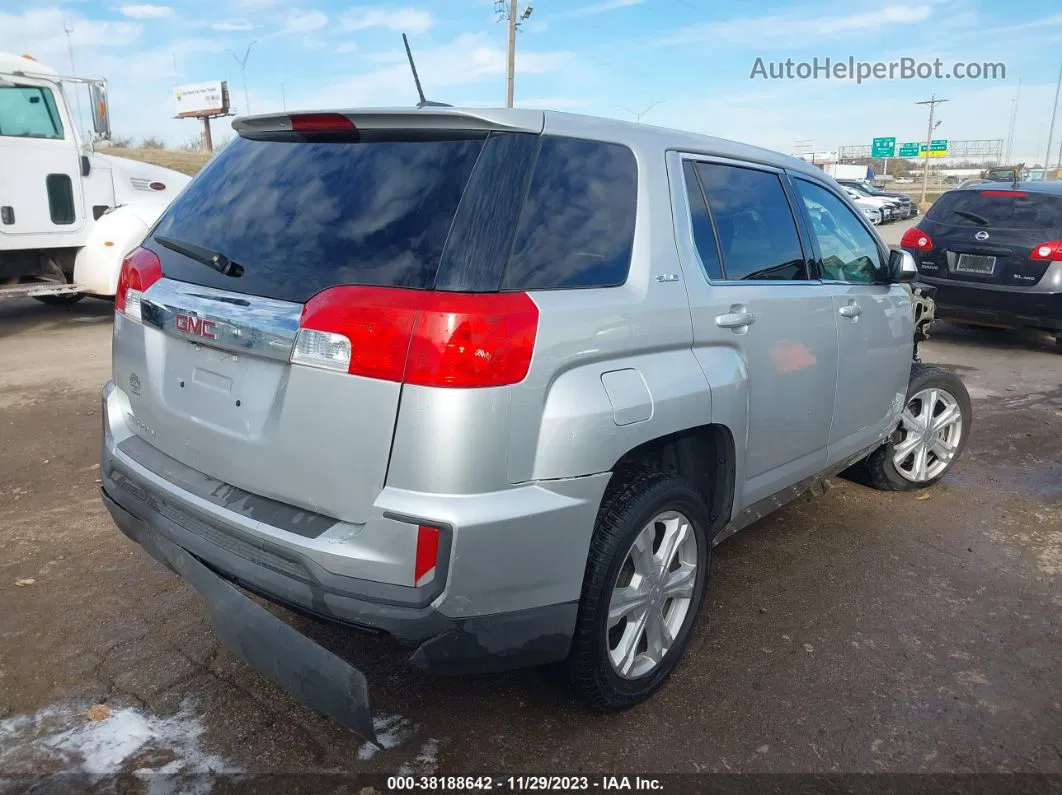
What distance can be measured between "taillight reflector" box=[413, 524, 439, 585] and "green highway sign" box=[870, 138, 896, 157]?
84740 mm

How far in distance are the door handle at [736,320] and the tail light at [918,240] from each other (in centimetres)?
690

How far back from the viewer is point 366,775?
96.3 inches

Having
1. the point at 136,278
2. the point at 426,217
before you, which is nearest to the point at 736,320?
the point at 426,217

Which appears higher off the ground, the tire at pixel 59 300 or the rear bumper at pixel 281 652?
the rear bumper at pixel 281 652

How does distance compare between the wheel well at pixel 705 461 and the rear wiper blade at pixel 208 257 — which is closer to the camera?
the rear wiper blade at pixel 208 257

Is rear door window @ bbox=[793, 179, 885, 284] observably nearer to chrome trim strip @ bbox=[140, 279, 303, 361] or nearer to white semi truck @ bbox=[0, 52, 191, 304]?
chrome trim strip @ bbox=[140, 279, 303, 361]

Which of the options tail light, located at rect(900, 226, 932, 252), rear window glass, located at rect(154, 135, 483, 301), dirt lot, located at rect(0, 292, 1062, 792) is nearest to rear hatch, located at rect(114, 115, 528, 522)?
rear window glass, located at rect(154, 135, 483, 301)

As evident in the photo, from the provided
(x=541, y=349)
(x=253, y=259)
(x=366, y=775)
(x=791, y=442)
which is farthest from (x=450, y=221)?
(x=791, y=442)

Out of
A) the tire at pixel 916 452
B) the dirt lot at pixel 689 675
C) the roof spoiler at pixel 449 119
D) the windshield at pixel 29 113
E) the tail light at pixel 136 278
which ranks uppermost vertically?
the windshield at pixel 29 113

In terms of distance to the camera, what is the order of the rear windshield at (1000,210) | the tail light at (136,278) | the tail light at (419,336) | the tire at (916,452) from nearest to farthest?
the tail light at (419,336) < the tail light at (136,278) < the tire at (916,452) < the rear windshield at (1000,210)

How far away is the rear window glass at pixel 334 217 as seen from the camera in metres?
2.23

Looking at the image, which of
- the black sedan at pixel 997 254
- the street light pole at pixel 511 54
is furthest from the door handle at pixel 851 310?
the street light pole at pixel 511 54

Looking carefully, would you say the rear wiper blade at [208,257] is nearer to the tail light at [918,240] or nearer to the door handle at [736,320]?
the door handle at [736,320]

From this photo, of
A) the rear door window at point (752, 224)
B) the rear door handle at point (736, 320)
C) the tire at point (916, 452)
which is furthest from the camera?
the tire at point (916, 452)
